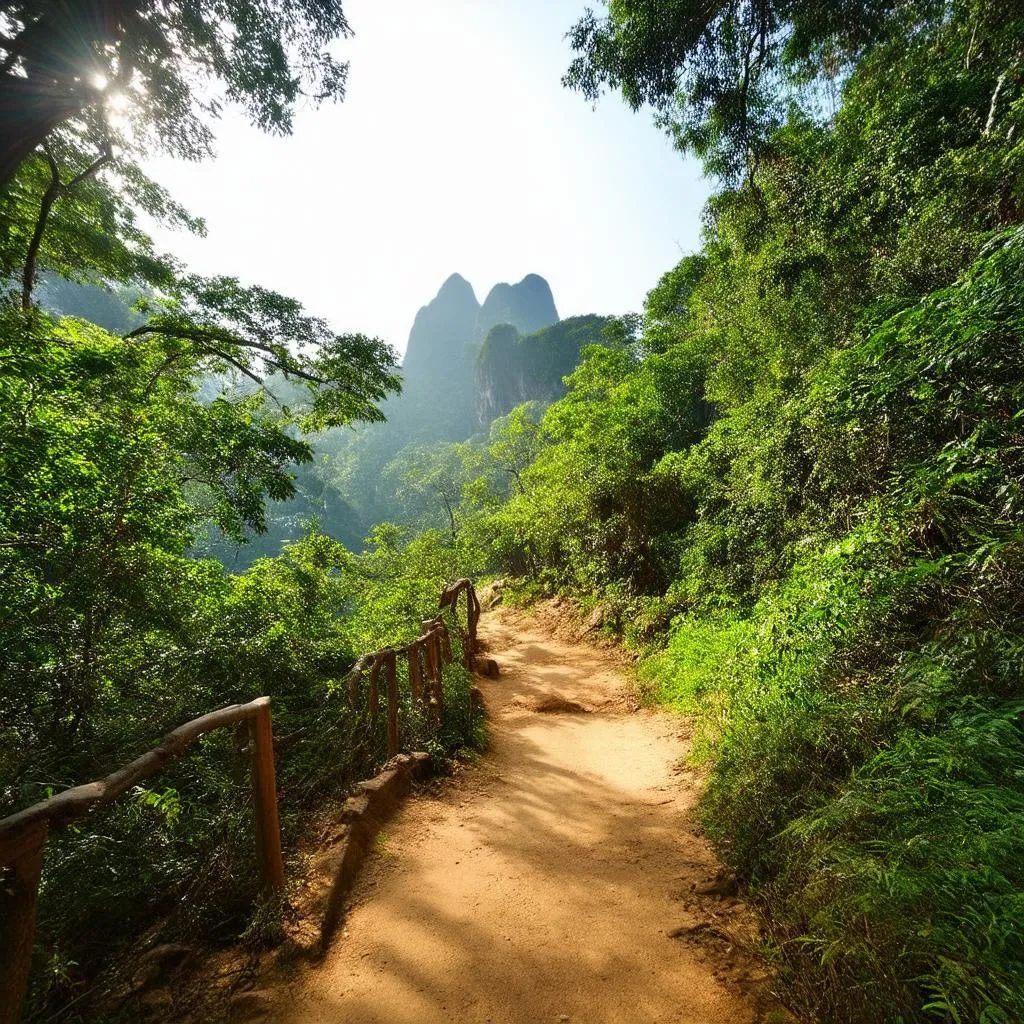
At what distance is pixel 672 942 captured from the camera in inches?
91.4

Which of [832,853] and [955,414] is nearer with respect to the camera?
[832,853]

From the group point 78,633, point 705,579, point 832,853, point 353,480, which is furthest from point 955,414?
point 353,480

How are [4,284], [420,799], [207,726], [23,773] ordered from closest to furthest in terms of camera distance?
[207,726], [23,773], [420,799], [4,284]

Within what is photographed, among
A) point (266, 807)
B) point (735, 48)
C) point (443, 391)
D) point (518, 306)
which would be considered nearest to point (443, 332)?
point (443, 391)

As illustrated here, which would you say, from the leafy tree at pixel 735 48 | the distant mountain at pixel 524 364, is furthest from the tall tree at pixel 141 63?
the distant mountain at pixel 524 364

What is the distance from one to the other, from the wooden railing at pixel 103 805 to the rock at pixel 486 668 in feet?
12.9

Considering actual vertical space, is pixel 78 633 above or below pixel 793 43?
below

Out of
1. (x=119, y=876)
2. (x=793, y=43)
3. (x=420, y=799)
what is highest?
(x=793, y=43)

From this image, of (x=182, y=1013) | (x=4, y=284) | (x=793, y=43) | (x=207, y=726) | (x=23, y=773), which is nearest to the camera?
(x=182, y=1013)

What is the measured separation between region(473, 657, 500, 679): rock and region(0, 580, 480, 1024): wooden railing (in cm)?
394

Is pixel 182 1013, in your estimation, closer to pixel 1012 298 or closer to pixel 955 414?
pixel 1012 298

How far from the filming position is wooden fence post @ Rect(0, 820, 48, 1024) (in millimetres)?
1404

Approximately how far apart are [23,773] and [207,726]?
168 cm

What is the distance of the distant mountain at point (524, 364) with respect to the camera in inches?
2446
